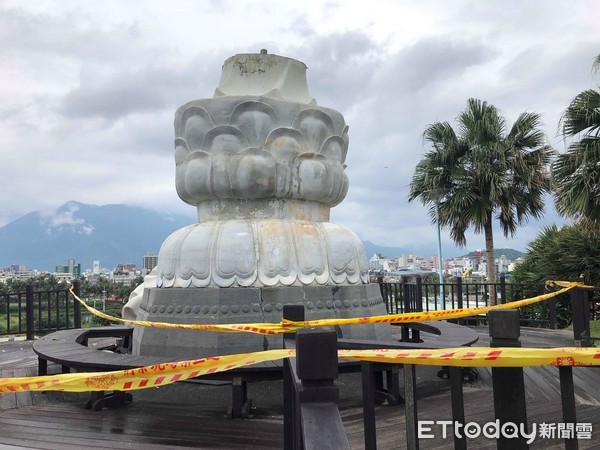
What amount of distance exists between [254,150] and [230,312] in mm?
1923

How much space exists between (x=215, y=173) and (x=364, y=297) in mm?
2319

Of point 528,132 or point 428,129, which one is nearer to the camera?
point 528,132

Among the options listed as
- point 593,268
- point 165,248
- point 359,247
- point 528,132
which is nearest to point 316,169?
point 359,247

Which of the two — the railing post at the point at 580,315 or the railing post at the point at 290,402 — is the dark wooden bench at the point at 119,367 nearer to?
the railing post at the point at 290,402

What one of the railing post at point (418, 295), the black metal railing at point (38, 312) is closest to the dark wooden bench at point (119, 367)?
the black metal railing at point (38, 312)

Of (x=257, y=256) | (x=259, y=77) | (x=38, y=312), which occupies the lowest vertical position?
(x=38, y=312)

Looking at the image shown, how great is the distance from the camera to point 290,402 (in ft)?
8.52

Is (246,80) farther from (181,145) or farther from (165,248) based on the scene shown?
(165,248)

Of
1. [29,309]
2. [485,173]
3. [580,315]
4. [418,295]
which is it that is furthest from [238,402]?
[485,173]

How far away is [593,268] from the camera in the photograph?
1184 centimetres

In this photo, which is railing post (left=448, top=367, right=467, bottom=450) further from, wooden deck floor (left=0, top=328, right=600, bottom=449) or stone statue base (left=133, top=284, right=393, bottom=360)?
stone statue base (left=133, top=284, right=393, bottom=360)

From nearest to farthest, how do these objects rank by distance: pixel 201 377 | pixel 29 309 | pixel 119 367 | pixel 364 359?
1. pixel 364 359
2. pixel 119 367
3. pixel 201 377
4. pixel 29 309

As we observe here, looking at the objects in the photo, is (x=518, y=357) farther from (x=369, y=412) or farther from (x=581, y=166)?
(x=581, y=166)

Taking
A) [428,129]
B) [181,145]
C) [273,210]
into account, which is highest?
[428,129]
